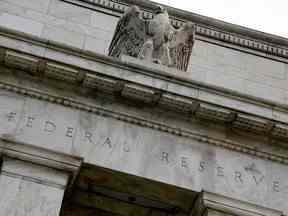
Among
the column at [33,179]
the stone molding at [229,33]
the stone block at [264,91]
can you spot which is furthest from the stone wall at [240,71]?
the column at [33,179]

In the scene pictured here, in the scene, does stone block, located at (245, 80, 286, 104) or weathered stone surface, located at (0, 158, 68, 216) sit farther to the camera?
stone block, located at (245, 80, 286, 104)

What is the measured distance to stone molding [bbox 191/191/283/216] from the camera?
50.2 feet

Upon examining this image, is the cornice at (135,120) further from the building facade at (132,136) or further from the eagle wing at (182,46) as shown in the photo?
the eagle wing at (182,46)

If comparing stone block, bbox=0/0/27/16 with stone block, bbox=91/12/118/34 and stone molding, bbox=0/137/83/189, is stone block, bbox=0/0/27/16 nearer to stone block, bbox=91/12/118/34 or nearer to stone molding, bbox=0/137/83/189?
stone block, bbox=91/12/118/34

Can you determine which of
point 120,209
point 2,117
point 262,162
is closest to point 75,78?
point 2,117

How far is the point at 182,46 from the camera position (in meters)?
18.2

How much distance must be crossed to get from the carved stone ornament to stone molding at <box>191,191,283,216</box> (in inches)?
133

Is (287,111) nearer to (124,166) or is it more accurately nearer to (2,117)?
(124,166)

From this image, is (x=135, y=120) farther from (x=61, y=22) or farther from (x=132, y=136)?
(x=61, y=22)

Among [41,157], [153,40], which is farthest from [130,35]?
[41,157]

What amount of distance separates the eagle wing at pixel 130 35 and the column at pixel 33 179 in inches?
138

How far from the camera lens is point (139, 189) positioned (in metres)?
15.7

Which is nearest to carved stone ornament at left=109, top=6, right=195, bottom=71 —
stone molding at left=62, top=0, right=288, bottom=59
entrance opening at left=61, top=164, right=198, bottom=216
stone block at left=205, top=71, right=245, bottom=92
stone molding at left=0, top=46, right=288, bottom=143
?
stone molding at left=0, top=46, right=288, bottom=143

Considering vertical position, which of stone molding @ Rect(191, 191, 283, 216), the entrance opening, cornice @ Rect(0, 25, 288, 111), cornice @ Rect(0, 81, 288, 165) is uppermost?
cornice @ Rect(0, 25, 288, 111)
